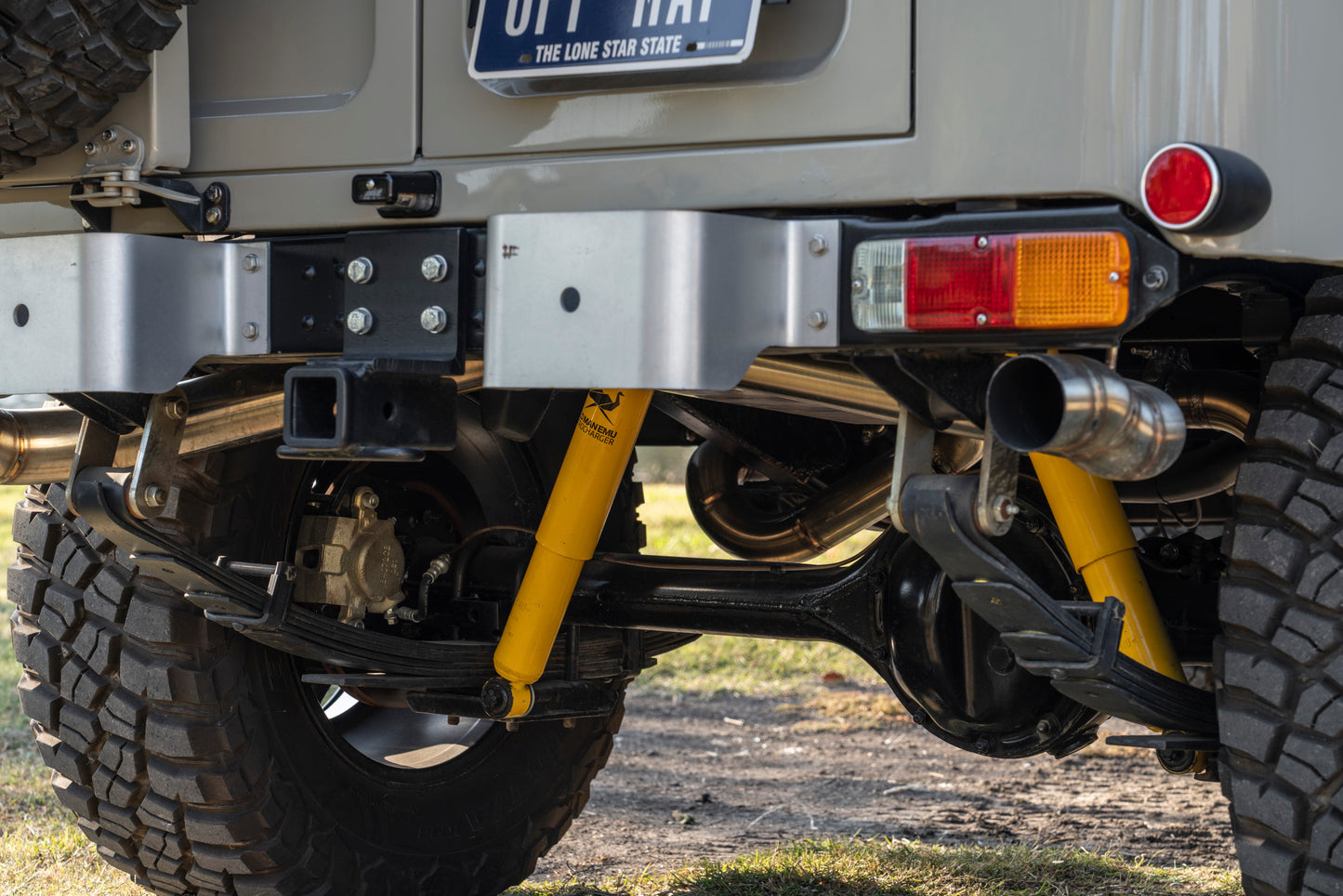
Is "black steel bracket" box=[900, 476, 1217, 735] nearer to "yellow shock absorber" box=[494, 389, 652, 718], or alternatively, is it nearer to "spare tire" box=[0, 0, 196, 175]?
"yellow shock absorber" box=[494, 389, 652, 718]

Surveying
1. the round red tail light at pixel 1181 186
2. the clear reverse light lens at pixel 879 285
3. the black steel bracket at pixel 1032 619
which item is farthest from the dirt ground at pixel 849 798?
the round red tail light at pixel 1181 186

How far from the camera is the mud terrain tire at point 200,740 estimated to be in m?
2.78

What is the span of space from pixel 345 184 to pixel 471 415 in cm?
95

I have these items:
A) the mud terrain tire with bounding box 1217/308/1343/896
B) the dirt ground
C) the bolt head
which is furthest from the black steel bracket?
Result: the dirt ground

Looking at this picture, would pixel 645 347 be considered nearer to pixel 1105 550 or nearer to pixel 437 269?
pixel 437 269

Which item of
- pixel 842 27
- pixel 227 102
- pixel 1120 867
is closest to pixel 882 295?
pixel 842 27

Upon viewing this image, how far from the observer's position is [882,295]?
192 centimetres

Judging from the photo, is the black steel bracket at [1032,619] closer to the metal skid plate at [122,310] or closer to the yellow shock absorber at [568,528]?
the yellow shock absorber at [568,528]

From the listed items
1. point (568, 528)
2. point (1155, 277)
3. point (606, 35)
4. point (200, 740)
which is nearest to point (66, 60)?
point (606, 35)

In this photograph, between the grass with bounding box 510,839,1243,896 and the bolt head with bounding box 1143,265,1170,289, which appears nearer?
the bolt head with bounding box 1143,265,1170,289

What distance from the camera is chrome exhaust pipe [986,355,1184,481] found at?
1767 millimetres

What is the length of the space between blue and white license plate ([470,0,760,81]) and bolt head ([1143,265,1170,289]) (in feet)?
1.97

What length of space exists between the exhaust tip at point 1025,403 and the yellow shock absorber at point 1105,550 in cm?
49

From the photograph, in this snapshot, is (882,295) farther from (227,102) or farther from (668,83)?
(227,102)
